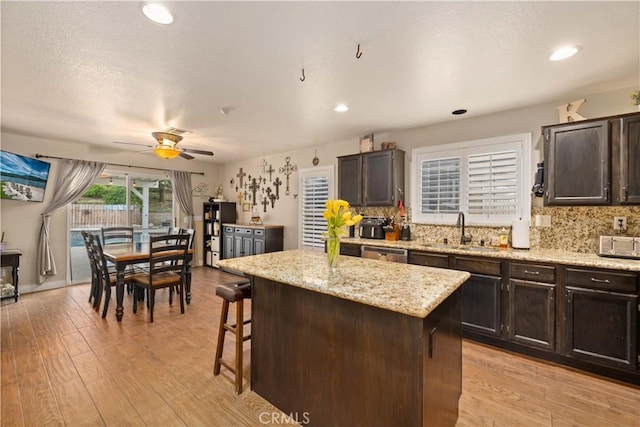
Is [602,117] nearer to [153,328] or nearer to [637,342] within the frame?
[637,342]

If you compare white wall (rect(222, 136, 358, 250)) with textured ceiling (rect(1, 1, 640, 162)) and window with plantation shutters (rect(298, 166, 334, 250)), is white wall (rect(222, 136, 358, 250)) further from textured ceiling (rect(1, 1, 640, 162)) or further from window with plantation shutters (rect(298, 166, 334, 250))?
textured ceiling (rect(1, 1, 640, 162))

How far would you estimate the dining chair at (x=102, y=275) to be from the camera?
11.7 feet

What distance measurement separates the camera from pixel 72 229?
5145mm

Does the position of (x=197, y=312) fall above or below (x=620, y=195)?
below

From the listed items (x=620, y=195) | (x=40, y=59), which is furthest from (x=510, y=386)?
(x=40, y=59)

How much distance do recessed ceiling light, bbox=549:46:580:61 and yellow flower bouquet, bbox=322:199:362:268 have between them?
1.97m

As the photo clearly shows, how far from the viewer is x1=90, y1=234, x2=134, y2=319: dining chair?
357 centimetres

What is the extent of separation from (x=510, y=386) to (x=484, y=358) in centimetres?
45

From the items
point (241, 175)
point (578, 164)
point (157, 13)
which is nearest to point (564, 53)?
point (578, 164)

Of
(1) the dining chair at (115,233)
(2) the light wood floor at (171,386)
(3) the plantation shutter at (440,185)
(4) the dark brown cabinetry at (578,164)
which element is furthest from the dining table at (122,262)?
(4) the dark brown cabinetry at (578,164)

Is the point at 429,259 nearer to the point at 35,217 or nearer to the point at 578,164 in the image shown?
the point at 578,164

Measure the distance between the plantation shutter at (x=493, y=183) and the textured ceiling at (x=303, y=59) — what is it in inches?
22.7

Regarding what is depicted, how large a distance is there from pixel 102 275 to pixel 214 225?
305 cm

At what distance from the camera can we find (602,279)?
2.36 m
